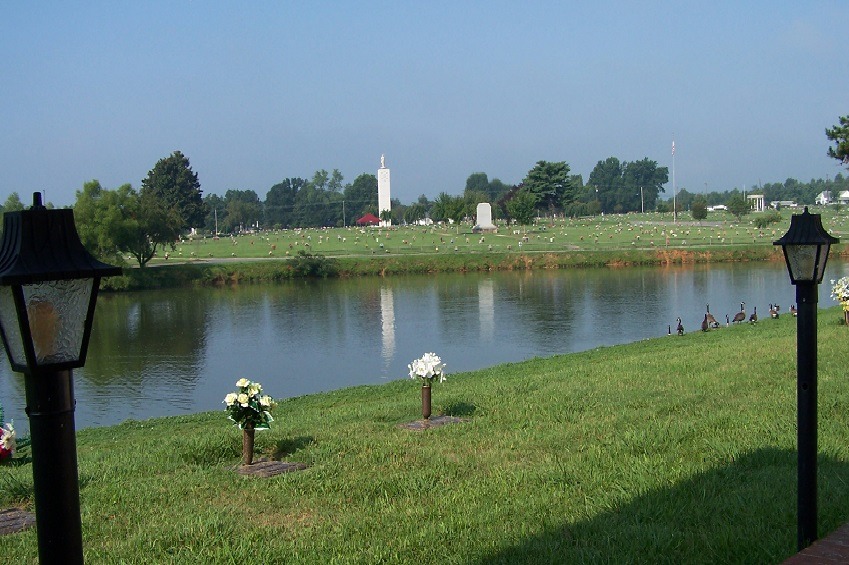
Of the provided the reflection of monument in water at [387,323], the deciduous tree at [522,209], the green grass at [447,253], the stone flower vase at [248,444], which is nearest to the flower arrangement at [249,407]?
the stone flower vase at [248,444]

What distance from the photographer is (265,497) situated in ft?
21.8

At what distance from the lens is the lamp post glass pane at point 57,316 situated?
2.54 meters

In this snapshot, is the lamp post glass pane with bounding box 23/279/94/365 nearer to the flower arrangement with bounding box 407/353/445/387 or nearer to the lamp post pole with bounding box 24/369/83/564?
the lamp post pole with bounding box 24/369/83/564

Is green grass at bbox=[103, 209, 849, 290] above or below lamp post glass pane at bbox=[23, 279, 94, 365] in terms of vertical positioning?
below

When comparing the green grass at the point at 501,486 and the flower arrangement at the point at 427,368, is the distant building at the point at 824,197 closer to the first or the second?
the green grass at the point at 501,486

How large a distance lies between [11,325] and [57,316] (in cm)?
14

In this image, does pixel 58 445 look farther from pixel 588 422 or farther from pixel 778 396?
pixel 778 396

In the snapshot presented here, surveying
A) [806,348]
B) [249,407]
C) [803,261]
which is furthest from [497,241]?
[806,348]

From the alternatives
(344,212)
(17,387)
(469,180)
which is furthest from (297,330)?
(469,180)

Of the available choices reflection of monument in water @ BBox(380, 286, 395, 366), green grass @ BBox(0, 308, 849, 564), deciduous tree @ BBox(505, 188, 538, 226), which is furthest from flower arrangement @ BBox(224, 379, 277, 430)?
deciduous tree @ BBox(505, 188, 538, 226)

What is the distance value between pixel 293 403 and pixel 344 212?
111162 millimetres

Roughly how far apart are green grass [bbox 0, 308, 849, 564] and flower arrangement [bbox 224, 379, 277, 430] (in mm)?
470

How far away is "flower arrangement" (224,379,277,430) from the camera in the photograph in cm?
784

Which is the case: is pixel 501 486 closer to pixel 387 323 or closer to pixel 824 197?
pixel 387 323
